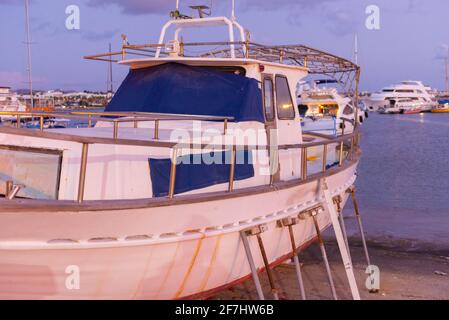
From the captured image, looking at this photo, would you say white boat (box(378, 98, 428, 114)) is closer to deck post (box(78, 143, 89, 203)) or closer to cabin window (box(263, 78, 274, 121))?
cabin window (box(263, 78, 274, 121))

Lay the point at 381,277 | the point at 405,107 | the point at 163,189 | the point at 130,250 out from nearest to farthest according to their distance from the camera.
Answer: the point at 130,250
the point at 163,189
the point at 381,277
the point at 405,107

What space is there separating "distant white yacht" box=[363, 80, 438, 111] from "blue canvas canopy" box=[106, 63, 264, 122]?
302ft

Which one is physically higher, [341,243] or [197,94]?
[197,94]

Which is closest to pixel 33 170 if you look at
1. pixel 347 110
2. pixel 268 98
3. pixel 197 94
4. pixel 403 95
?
pixel 197 94

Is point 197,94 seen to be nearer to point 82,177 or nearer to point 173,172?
point 173,172

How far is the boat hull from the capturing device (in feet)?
16.5

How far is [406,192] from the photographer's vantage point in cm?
2022

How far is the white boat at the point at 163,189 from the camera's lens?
5109 millimetres

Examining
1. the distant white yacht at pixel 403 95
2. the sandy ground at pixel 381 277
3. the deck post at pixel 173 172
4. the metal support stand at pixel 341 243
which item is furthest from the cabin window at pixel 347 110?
the distant white yacht at pixel 403 95

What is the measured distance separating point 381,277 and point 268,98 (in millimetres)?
3747

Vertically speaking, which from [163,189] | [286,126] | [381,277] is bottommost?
[381,277]

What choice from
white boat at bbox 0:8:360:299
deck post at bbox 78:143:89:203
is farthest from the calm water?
deck post at bbox 78:143:89:203

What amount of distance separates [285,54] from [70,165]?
429 cm

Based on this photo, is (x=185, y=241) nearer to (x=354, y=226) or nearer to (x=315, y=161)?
(x=315, y=161)
